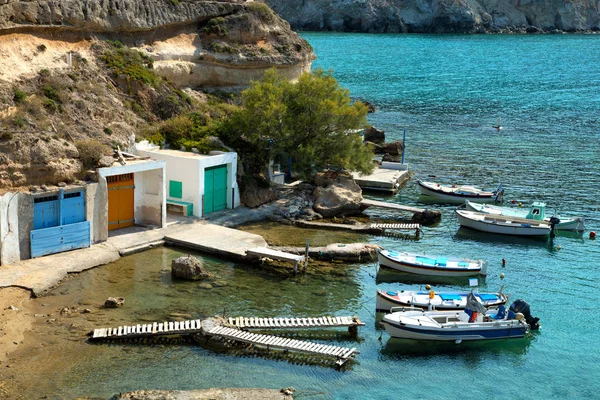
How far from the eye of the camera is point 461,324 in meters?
35.7

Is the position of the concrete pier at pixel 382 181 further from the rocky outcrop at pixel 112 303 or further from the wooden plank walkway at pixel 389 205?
the rocky outcrop at pixel 112 303

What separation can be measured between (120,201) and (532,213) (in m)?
28.2

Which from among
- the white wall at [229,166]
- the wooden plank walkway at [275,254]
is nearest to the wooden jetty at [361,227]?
the white wall at [229,166]

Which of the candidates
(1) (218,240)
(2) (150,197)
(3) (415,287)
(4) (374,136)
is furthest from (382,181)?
(2) (150,197)

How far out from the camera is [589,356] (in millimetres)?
35094

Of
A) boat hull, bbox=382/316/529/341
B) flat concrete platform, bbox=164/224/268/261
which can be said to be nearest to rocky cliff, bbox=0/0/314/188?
flat concrete platform, bbox=164/224/268/261

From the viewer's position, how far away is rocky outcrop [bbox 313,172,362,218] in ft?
174

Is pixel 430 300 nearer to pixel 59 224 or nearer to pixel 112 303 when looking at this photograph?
pixel 112 303

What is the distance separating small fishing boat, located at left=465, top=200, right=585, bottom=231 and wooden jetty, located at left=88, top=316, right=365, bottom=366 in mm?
Answer: 23635

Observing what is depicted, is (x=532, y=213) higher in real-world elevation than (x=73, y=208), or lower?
lower

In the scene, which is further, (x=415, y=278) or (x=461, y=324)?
(x=415, y=278)

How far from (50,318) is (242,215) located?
18422 mm

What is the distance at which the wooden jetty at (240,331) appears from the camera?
32938 millimetres

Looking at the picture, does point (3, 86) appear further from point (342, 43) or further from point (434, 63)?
point (342, 43)
